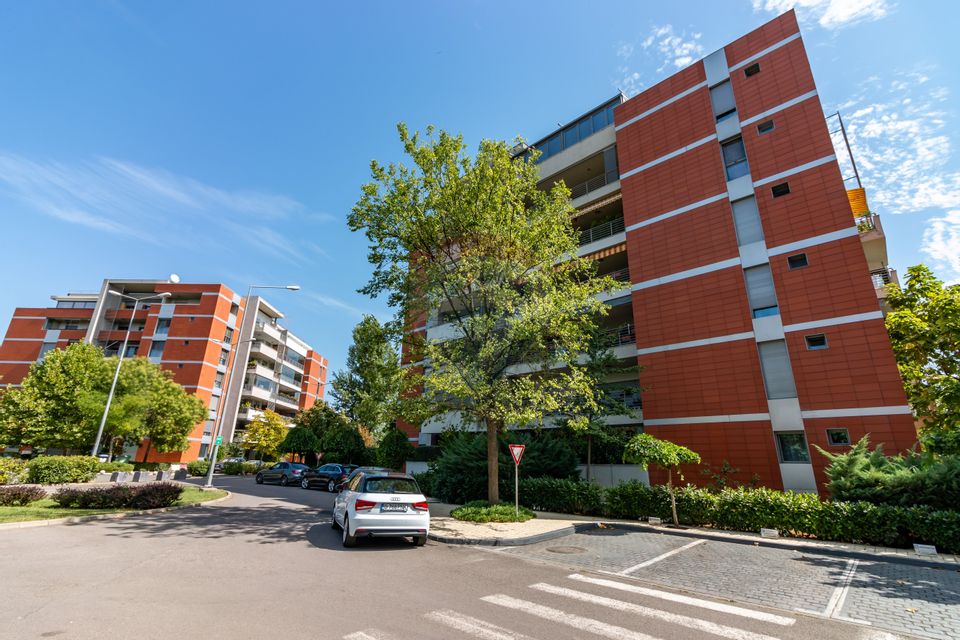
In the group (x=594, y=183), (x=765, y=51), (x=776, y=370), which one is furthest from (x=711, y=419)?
(x=765, y=51)

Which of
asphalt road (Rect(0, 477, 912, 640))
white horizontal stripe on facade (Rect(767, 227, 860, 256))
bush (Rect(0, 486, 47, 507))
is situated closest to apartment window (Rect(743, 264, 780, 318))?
white horizontal stripe on facade (Rect(767, 227, 860, 256))

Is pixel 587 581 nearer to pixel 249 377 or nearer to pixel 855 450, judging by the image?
pixel 855 450

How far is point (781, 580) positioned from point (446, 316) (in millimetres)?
12998

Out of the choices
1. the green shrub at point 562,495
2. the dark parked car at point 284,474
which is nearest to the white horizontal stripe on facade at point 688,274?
the green shrub at point 562,495

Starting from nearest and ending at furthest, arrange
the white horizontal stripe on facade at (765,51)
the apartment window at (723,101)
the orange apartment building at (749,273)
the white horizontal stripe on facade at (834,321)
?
the white horizontal stripe on facade at (834,321) → the orange apartment building at (749,273) → the white horizontal stripe on facade at (765,51) → the apartment window at (723,101)

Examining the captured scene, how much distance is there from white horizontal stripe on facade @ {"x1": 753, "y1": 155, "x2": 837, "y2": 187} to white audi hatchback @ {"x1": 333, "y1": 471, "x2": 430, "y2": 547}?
19.7 meters

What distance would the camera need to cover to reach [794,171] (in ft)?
59.8

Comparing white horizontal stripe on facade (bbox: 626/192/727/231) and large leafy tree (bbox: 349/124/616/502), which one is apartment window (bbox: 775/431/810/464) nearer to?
large leafy tree (bbox: 349/124/616/502)

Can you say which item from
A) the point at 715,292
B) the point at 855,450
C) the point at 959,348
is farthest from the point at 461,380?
the point at 959,348

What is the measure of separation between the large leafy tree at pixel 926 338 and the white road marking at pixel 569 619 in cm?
1391

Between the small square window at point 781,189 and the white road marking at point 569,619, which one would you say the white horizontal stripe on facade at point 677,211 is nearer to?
the small square window at point 781,189

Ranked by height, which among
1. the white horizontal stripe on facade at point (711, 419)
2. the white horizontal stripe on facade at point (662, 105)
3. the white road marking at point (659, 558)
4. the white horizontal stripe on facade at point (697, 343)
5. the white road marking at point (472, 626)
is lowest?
the white road marking at point (659, 558)

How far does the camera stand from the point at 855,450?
1249 centimetres

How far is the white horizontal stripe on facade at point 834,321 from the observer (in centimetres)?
1533
